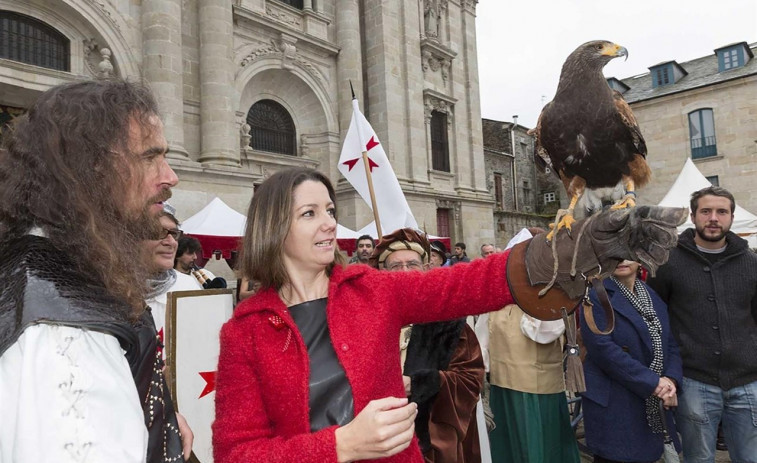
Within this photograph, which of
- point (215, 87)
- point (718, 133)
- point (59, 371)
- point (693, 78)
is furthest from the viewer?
point (693, 78)

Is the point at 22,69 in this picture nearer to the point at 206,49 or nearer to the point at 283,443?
the point at 206,49

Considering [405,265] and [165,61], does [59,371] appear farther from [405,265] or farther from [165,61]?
[165,61]

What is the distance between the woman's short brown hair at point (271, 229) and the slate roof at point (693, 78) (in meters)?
23.2

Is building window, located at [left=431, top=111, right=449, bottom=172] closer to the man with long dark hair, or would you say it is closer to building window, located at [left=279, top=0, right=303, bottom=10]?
building window, located at [left=279, top=0, right=303, bottom=10]

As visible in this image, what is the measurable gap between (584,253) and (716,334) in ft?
8.41

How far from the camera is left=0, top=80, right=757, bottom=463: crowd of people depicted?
875mm

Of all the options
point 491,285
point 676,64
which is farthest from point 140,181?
point 676,64

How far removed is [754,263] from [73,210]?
4.05 meters

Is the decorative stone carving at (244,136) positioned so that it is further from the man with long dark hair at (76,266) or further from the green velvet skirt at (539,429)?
the man with long dark hair at (76,266)

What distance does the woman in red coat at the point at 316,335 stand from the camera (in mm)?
1336

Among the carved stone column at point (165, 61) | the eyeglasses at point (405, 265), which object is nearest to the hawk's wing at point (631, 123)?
the eyeglasses at point (405, 265)

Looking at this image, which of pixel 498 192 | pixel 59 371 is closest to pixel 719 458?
pixel 59 371

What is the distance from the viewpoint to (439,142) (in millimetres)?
17359

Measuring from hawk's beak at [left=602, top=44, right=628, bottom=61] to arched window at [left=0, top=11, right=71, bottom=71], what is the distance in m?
10.9
